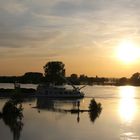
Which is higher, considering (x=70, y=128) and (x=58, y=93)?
(x=58, y=93)

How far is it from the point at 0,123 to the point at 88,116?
1786 centimetres

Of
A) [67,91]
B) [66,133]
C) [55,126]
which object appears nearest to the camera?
[66,133]

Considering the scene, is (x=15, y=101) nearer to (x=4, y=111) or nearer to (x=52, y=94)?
(x=4, y=111)

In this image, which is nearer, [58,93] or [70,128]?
[70,128]

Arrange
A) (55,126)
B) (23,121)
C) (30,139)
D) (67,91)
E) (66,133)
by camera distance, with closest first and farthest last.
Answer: (30,139), (66,133), (55,126), (23,121), (67,91)

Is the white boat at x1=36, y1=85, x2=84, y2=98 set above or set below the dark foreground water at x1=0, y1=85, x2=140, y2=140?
above

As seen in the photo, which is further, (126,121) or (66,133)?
(126,121)

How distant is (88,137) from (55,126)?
39.1ft

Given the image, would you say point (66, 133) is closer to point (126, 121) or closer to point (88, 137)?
point (88, 137)

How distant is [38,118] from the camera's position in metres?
71.3

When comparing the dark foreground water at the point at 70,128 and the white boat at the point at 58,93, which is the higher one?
the white boat at the point at 58,93

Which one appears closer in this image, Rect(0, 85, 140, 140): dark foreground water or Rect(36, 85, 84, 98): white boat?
Rect(0, 85, 140, 140): dark foreground water

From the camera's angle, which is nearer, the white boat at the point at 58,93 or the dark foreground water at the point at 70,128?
the dark foreground water at the point at 70,128

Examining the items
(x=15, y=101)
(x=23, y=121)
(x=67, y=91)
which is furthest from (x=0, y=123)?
(x=67, y=91)
